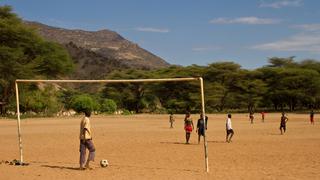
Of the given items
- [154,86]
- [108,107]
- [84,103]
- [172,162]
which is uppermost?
[154,86]

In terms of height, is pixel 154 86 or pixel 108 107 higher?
pixel 154 86

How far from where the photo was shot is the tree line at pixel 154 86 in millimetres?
63125

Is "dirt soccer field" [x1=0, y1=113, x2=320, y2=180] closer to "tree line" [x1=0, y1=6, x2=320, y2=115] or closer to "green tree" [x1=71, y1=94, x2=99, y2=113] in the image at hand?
"tree line" [x1=0, y1=6, x2=320, y2=115]

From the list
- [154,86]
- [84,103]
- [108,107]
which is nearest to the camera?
[84,103]

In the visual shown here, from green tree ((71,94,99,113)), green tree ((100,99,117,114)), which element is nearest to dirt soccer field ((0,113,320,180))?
green tree ((71,94,99,113))

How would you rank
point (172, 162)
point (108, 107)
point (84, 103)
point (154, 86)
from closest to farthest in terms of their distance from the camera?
point (172, 162)
point (84, 103)
point (108, 107)
point (154, 86)

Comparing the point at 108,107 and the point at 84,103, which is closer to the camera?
the point at 84,103

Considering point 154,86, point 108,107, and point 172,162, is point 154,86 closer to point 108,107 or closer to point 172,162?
point 108,107

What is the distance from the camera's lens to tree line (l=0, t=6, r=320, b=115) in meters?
63.1

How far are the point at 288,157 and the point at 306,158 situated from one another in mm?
578

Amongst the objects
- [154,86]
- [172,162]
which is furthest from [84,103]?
[172,162]

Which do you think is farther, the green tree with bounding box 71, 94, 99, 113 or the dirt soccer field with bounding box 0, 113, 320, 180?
the green tree with bounding box 71, 94, 99, 113

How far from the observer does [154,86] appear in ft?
301

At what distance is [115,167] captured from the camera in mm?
13992
